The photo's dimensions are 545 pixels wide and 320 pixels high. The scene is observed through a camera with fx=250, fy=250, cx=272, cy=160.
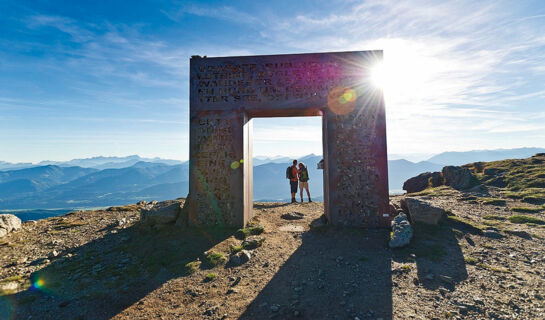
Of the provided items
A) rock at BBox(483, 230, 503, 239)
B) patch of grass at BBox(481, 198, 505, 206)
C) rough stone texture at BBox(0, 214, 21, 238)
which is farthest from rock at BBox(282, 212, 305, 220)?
rough stone texture at BBox(0, 214, 21, 238)

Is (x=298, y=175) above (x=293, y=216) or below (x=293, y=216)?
above

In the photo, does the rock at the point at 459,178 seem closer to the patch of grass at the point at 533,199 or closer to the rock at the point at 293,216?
the patch of grass at the point at 533,199

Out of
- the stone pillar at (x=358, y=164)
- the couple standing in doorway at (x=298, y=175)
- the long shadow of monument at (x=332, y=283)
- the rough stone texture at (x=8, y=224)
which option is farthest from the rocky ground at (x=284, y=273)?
the couple standing in doorway at (x=298, y=175)

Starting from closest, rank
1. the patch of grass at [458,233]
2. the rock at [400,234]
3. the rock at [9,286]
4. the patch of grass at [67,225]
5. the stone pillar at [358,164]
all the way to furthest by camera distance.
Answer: the rock at [9,286] → the rock at [400,234] → the patch of grass at [458,233] → the stone pillar at [358,164] → the patch of grass at [67,225]

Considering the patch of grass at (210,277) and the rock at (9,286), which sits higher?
the patch of grass at (210,277)

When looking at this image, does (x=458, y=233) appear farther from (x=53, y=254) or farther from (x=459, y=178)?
(x=53, y=254)

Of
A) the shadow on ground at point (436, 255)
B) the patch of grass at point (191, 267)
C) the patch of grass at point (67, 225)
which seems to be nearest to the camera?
the shadow on ground at point (436, 255)

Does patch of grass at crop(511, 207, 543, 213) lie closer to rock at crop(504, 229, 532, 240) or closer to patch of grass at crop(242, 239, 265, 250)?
rock at crop(504, 229, 532, 240)

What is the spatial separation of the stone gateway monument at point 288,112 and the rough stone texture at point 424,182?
59.0 feet

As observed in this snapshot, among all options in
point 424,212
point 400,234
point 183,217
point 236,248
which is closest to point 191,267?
point 236,248

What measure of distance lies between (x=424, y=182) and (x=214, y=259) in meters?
25.1

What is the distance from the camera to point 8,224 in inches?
502

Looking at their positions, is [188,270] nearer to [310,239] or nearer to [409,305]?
[310,239]

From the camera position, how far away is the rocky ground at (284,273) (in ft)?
19.8
